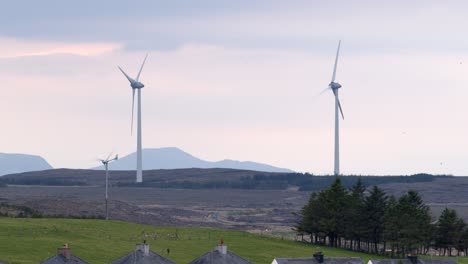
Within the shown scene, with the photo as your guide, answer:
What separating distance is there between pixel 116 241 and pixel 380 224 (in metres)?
30.0

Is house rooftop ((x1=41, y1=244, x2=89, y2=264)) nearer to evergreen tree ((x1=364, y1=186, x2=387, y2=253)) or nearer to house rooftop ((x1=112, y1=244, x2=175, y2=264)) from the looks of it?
house rooftop ((x1=112, y1=244, x2=175, y2=264))

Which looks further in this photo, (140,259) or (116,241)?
(116,241)

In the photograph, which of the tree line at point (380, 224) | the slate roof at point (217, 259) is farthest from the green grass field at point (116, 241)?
the slate roof at point (217, 259)

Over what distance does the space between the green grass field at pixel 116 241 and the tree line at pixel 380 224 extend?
458cm

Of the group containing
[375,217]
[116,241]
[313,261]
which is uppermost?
[375,217]

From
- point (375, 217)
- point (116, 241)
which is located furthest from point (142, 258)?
point (375, 217)

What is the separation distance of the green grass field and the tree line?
458 centimetres

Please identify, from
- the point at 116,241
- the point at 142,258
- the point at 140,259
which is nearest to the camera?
the point at 140,259

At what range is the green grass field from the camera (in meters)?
117

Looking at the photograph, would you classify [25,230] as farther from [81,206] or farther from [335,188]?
[81,206]

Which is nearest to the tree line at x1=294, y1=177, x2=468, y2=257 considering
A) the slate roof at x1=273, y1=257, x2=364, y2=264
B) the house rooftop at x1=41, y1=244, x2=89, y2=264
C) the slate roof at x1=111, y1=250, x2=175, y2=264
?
the slate roof at x1=273, y1=257, x2=364, y2=264

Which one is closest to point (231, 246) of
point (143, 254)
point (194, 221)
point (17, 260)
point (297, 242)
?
point (297, 242)

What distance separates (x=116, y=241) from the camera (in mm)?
129750

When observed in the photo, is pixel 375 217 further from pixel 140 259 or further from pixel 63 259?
pixel 63 259
